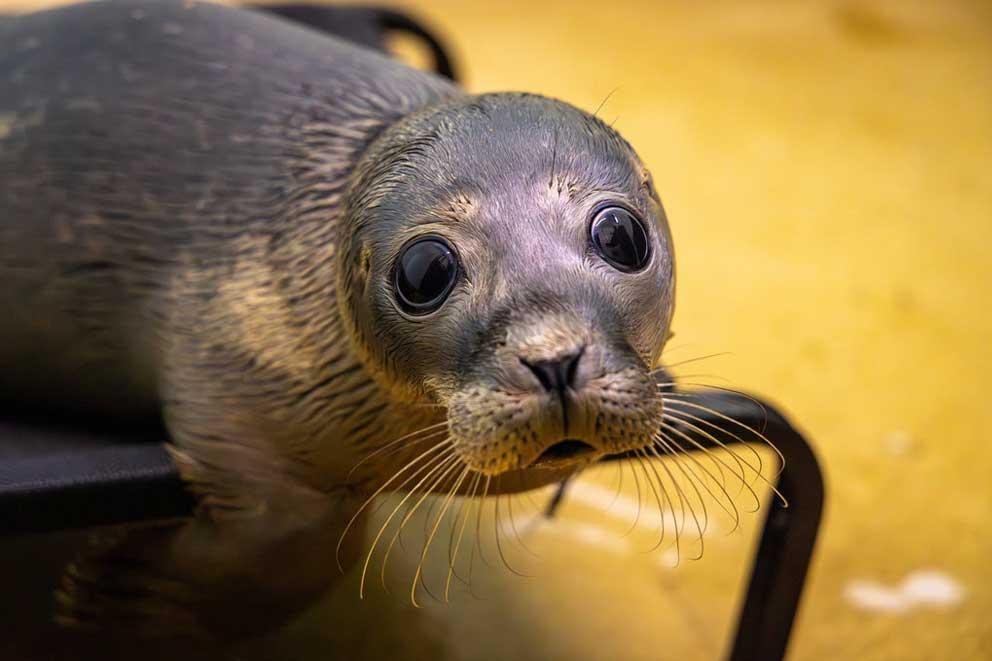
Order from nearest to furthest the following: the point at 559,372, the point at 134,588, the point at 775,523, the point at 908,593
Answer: the point at 559,372, the point at 134,588, the point at 775,523, the point at 908,593

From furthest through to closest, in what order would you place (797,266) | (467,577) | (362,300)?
(797,266), (467,577), (362,300)

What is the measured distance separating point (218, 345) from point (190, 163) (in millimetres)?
227

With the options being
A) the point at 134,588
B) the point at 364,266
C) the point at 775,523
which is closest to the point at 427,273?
the point at 364,266

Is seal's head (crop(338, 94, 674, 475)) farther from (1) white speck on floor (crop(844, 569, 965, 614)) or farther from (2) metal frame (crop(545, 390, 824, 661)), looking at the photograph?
(1) white speck on floor (crop(844, 569, 965, 614))

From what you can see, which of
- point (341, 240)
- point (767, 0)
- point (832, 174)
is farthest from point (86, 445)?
point (767, 0)

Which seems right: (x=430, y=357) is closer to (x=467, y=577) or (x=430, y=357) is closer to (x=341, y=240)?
(x=341, y=240)

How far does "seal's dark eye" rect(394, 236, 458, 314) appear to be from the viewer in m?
1.03

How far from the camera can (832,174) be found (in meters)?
3.14

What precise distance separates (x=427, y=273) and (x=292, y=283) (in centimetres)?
24

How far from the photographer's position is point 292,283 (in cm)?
122

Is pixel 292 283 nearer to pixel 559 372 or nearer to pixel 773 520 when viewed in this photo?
pixel 559 372

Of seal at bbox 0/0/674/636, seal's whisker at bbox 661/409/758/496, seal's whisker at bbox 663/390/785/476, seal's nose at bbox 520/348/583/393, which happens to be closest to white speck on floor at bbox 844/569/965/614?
seal's whisker at bbox 663/390/785/476

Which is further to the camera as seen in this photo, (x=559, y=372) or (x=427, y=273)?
(x=427, y=273)

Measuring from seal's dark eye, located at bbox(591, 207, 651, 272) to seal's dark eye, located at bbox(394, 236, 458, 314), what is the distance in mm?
132
